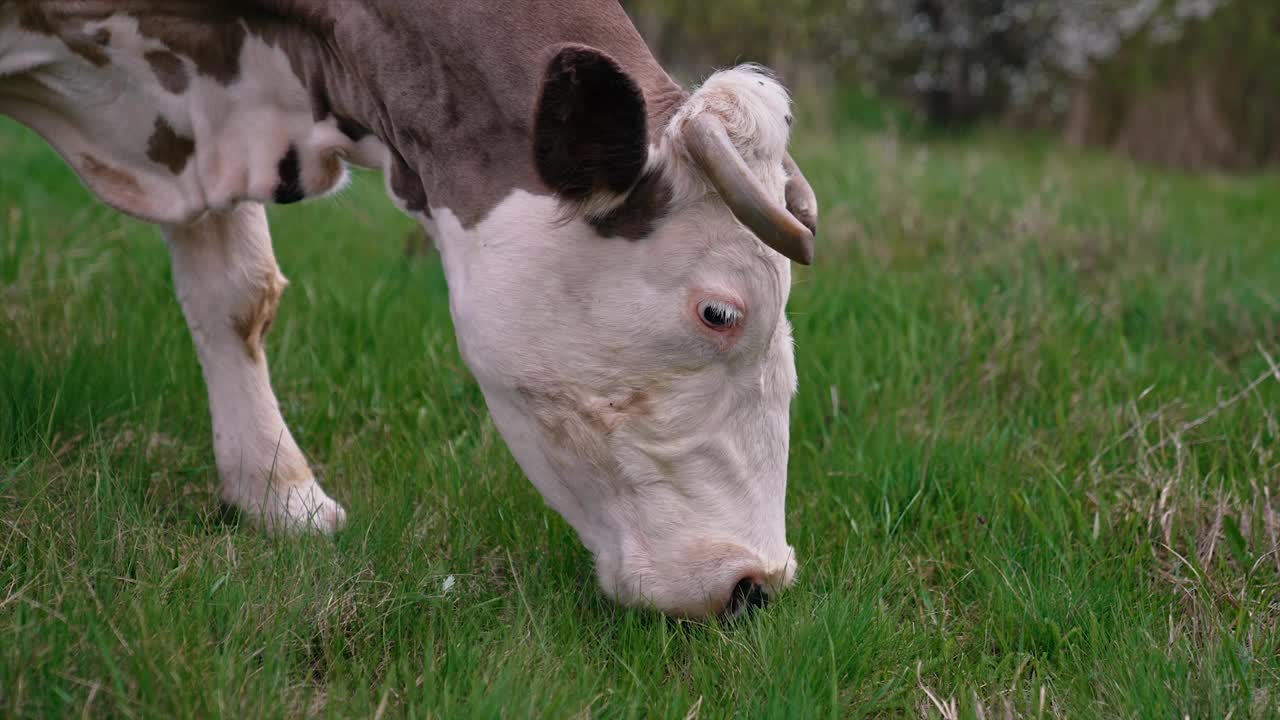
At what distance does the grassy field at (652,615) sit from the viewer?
2.34 metres

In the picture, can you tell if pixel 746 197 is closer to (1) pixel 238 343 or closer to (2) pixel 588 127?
(2) pixel 588 127

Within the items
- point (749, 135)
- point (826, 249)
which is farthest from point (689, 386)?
point (826, 249)

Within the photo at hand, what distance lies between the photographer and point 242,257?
3404 mm

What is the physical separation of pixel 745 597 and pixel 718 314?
0.61 meters

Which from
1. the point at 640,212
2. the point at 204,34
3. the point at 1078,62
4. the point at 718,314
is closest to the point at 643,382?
the point at 718,314

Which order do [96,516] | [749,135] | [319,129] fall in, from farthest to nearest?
[319,129] < [96,516] < [749,135]

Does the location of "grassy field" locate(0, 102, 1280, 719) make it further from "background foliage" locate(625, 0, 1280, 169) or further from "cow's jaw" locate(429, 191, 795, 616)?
"background foliage" locate(625, 0, 1280, 169)

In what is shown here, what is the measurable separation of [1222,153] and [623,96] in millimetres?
11071

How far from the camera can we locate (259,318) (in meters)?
3.42

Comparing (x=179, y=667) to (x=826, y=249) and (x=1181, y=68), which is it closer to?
(x=826, y=249)

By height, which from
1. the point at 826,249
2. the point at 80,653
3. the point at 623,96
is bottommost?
the point at 826,249

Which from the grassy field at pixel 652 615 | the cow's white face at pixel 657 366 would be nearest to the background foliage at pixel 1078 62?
the grassy field at pixel 652 615

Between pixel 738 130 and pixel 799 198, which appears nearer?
pixel 738 130

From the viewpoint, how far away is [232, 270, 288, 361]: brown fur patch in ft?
11.1
